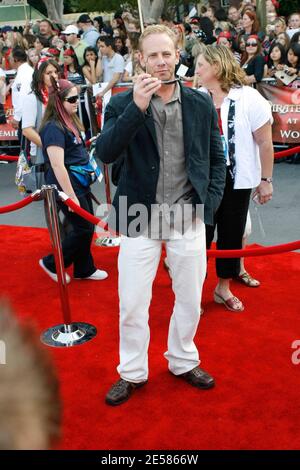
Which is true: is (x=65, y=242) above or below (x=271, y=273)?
above

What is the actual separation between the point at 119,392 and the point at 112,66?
7732 mm

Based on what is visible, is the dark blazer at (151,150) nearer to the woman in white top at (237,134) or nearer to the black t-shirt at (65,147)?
the woman in white top at (237,134)

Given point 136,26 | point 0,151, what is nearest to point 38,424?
point 0,151

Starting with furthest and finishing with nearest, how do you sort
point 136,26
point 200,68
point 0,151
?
1. point 136,26
2. point 0,151
3. point 200,68

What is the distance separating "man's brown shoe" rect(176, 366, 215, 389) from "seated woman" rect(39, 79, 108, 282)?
5.75ft

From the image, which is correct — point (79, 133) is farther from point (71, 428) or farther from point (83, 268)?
point (71, 428)

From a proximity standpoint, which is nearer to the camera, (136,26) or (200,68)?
(200,68)

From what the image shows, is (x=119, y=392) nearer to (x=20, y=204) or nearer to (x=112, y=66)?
(x=20, y=204)

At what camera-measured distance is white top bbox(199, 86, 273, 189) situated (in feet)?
13.3

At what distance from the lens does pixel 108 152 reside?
2.86 metres

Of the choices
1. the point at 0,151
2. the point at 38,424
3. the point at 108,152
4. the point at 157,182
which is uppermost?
the point at 108,152

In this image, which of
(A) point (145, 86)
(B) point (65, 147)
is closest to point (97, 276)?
(B) point (65, 147)
